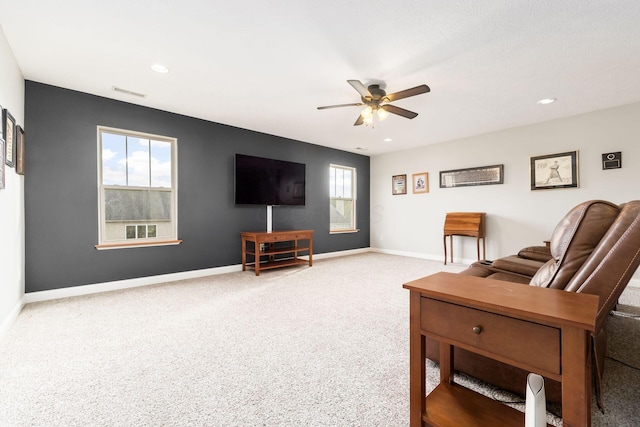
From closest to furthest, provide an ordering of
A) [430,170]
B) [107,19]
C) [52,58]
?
[107,19] < [52,58] < [430,170]

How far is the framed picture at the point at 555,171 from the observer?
163 inches

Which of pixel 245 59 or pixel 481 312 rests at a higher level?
pixel 245 59

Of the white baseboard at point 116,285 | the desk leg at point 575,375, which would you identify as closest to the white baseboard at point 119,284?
the white baseboard at point 116,285

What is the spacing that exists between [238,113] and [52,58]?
1.94 meters

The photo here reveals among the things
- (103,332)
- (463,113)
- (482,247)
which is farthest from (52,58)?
(482,247)

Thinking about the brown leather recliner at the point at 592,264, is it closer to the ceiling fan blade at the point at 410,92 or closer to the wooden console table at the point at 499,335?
the wooden console table at the point at 499,335

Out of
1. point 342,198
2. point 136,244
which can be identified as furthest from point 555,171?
point 136,244

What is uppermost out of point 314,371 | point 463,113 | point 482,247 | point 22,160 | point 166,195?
point 463,113

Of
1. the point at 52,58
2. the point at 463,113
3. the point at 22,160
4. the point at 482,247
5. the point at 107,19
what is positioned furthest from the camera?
the point at 482,247

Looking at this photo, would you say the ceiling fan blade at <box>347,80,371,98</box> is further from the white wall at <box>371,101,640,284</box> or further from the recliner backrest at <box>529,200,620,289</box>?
the white wall at <box>371,101,640,284</box>

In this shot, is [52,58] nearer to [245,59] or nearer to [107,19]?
[107,19]

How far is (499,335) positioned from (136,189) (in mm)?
4236

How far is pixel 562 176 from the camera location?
424cm

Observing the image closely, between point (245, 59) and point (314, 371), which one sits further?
point (245, 59)
